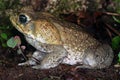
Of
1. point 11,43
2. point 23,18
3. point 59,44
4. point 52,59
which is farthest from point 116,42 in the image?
point 11,43

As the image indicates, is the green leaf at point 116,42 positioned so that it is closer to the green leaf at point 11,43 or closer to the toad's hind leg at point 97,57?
the toad's hind leg at point 97,57

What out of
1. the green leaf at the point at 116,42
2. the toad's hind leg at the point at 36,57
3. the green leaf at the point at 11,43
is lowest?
the toad's hind leg at the point at 36,57

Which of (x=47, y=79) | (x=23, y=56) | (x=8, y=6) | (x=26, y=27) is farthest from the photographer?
(x=8, y=6)

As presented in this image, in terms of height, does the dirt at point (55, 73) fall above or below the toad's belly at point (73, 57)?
below

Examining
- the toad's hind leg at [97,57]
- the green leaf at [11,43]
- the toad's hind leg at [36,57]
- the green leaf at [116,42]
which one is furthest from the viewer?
the green leaf at [116,42]

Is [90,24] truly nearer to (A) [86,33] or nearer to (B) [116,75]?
(A) [86,33]

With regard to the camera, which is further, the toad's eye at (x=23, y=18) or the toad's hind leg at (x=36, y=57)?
the toad's hind leg at (x=36, y=57)

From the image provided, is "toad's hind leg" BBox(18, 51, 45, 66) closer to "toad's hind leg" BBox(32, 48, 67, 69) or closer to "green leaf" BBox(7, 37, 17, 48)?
"toad's hind leg" BBox(32, 48, 67, 69)

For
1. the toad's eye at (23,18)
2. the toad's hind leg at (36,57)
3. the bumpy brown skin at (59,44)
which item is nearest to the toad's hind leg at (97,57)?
the bumpy brown skin at (59,44)

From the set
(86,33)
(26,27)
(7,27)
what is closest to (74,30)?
(86,33)
